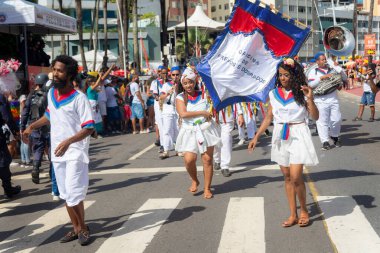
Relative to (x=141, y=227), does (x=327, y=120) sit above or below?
above

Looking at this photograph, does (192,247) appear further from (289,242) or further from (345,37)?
(345,37)

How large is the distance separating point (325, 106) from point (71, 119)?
7596 mm

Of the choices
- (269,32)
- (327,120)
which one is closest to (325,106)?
(327,120)

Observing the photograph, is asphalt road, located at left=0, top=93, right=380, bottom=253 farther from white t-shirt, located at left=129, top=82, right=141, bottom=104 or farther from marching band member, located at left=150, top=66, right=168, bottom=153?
white t-shirt, located at left=129, top=82, right=141, bottom=104

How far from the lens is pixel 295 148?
594 cm

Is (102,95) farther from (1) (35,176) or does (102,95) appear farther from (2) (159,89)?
(1) (35,176)

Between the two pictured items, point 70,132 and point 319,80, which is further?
point 319,80

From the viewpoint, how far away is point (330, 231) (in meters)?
5.70

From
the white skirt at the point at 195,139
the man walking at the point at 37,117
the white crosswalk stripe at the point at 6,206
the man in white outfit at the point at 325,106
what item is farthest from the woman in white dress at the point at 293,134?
the man in white outfit at the point at 325,106

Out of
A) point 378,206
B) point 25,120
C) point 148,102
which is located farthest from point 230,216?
point 148,102

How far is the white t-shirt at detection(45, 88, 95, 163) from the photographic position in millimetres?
5582

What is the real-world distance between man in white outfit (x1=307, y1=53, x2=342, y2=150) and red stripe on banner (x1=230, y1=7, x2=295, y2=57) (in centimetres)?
434

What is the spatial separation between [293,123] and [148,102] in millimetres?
11395

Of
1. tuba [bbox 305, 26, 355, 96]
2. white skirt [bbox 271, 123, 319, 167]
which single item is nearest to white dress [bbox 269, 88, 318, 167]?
white skirt [bbox 271, 123, 319, 167]
